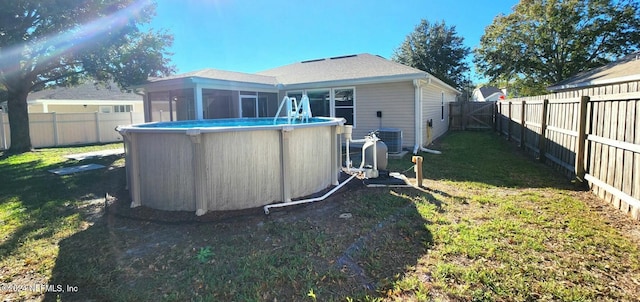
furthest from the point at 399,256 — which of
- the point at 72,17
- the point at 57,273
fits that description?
the point at 72,17

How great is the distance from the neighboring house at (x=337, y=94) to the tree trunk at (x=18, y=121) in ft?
13.0

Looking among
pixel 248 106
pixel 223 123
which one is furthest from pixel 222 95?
pixel 223 123

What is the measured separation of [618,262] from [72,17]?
14057mm

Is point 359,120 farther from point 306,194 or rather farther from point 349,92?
point 306,194

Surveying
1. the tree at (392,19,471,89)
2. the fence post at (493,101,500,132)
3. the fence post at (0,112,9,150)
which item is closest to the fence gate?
the fence post at (493,101,500,132)

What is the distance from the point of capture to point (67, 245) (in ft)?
12.0

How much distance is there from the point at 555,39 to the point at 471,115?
9604 mm

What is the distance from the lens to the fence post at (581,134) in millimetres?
5465

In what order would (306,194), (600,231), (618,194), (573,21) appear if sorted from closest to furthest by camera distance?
(600,231) → (618,194) → (306,194) → (573,21)

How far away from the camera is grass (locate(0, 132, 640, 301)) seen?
8.68 feet

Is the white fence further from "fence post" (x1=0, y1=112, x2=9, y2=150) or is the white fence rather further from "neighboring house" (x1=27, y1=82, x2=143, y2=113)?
"neighboring house" (x1=27, y1=82, x2=143, y2=113)

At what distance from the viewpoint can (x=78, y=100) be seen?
19.3 metres

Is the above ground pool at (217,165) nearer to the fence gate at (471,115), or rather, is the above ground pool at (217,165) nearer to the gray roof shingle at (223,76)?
the gray roof shingle at (223,76)

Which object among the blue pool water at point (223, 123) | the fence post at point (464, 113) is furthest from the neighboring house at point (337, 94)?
the fence post at point (464, 113)
